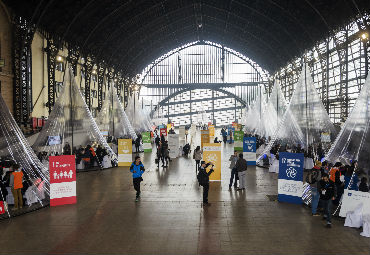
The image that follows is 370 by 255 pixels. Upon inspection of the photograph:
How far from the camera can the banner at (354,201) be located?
324 inches

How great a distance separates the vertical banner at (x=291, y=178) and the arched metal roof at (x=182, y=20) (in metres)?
16.6

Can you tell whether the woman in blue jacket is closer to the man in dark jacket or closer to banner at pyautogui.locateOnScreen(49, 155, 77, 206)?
banner at pyautogui.locateOnScreen(49, 155, 77, 206)

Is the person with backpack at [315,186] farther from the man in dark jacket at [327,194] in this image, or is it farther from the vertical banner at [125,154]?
the vertical banner at [125,154]

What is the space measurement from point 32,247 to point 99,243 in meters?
1.27


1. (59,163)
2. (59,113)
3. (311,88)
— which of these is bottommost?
(59,163)

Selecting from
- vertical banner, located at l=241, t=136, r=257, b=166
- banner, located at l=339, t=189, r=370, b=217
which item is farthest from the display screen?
banner, located at l=339, t=189, r=370, b=217

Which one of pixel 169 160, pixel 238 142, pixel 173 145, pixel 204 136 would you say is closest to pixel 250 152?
pixel 169 160

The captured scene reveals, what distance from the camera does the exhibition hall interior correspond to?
766 cm

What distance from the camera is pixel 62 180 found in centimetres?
1054

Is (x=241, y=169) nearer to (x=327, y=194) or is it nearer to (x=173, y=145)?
(x=327, y=194)

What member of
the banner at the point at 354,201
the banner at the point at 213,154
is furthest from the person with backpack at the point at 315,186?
the banner at the point at 213,154

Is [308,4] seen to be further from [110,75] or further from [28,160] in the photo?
[110,75]


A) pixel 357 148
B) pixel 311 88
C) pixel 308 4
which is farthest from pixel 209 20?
pixel 357 148

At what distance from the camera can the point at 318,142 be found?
59.9ft
